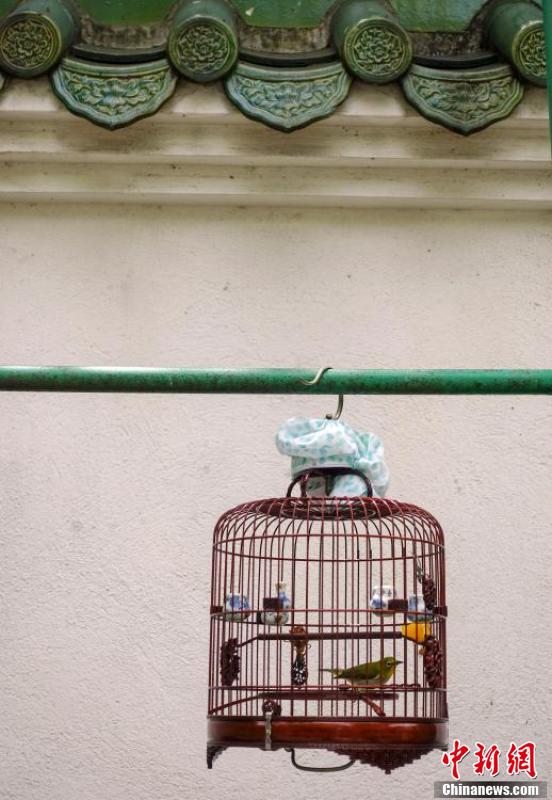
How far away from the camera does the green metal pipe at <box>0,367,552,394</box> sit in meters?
3.23

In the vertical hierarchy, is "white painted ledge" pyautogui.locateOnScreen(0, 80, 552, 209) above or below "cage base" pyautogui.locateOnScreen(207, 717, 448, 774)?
above

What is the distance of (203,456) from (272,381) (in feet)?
7.08

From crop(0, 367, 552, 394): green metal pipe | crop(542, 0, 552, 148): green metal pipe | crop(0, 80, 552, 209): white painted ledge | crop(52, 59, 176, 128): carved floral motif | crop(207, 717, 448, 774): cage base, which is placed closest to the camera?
crop(0, 367, 552, 394): green metal pipe

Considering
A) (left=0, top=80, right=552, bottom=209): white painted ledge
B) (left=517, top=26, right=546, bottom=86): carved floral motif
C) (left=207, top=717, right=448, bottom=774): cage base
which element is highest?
(left=517, top=26, right=546, bottom=86): carved floral motif

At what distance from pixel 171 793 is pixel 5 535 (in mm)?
1075

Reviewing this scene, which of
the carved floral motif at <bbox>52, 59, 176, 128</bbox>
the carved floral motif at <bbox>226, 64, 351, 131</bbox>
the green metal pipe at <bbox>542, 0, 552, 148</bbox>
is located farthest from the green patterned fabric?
the carved floral motif at <bbox>52, 59, 176, 128</bbox>

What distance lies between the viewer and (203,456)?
17.6ft

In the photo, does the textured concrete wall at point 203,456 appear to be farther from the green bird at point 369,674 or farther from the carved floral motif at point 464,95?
the green bird at point 369,674

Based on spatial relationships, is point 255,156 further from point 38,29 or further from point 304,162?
point 38,29

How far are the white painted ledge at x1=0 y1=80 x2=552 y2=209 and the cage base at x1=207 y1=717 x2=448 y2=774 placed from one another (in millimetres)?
2259

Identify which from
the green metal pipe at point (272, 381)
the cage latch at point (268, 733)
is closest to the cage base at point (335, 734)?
the cage latch at point (268, 733)

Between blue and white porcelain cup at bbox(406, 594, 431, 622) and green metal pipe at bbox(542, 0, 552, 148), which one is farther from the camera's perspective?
blue and white porcelain cup at bbox(406, 594, 431, 622)

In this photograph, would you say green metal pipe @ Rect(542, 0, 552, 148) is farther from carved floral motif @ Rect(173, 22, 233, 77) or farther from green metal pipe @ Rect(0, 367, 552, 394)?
carved floral motif @ Rect(173, 22, 233, 77)

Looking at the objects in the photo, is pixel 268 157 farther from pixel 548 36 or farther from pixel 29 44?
pixel 548 36
